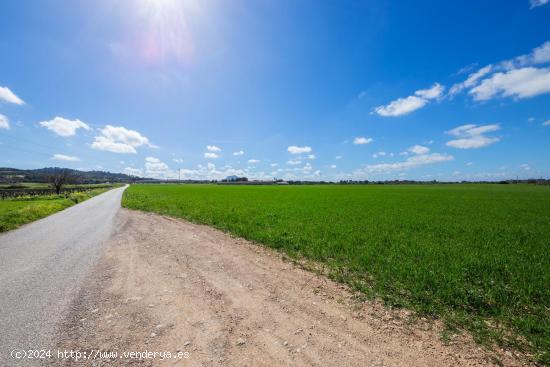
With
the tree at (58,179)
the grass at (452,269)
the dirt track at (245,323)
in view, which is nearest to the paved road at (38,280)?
the dirt track at (245,323)

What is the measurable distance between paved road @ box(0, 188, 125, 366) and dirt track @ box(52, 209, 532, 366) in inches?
16.9

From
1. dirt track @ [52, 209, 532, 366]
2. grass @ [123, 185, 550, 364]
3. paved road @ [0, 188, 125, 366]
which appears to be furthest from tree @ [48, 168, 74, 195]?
dirt track @ [52, 209, 532, 366]

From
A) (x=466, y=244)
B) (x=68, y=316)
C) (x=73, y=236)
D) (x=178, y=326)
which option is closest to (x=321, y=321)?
(x=178, y=326)

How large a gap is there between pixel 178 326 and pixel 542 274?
1055 cm

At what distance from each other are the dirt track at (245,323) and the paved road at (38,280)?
0.43 m

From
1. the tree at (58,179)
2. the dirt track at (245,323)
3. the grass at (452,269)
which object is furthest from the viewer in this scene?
the tree at (58,179)

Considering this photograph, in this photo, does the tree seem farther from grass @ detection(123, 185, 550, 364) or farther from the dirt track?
the dirt track

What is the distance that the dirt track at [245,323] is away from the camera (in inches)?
165

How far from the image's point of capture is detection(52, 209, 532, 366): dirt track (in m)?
4.18

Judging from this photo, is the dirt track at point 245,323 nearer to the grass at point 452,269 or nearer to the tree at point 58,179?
the grass at point 452,269

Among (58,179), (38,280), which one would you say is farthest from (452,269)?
(58,179)

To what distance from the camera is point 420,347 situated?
4492 mm

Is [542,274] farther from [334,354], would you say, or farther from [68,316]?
[68,316]

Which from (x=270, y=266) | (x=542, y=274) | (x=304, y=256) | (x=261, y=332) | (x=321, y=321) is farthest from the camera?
→ (x=304, y=256)
